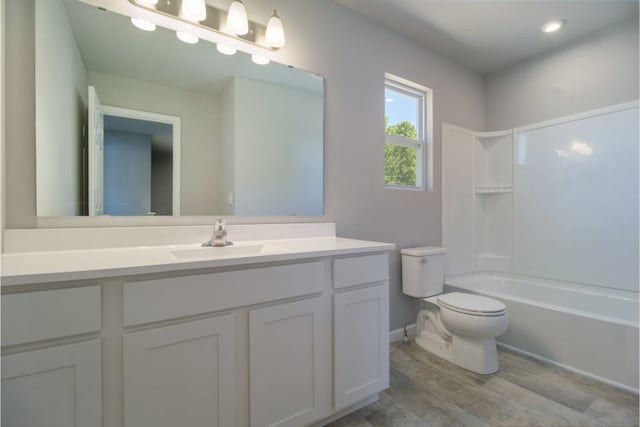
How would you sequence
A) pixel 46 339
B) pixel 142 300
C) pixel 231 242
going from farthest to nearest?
pixel 231 242, pixel 142 300, pixel 46 339

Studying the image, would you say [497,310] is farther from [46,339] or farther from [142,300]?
[46,339]

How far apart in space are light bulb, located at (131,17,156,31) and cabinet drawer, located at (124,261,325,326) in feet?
4.02

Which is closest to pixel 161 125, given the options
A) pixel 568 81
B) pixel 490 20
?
pixel 490 20

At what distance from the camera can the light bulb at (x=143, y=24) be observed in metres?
1.32

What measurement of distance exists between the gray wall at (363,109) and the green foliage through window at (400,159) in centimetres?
13

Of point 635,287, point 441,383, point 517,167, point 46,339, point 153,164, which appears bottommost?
point 441,383

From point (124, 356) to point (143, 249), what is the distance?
508 mm

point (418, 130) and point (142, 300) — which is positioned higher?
point (418, 130)

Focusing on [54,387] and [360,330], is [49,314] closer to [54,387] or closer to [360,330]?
[54,387]

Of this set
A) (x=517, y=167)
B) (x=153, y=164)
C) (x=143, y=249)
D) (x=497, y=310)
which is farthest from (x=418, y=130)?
(x=143, y=249)

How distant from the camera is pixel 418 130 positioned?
100 inches

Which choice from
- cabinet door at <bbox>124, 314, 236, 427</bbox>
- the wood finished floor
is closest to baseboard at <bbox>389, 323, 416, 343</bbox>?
the wood finished floor

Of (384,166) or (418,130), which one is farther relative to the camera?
(418,130)

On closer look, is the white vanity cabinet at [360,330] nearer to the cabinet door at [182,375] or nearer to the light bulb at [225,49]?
the cabinet door at [182,375]
